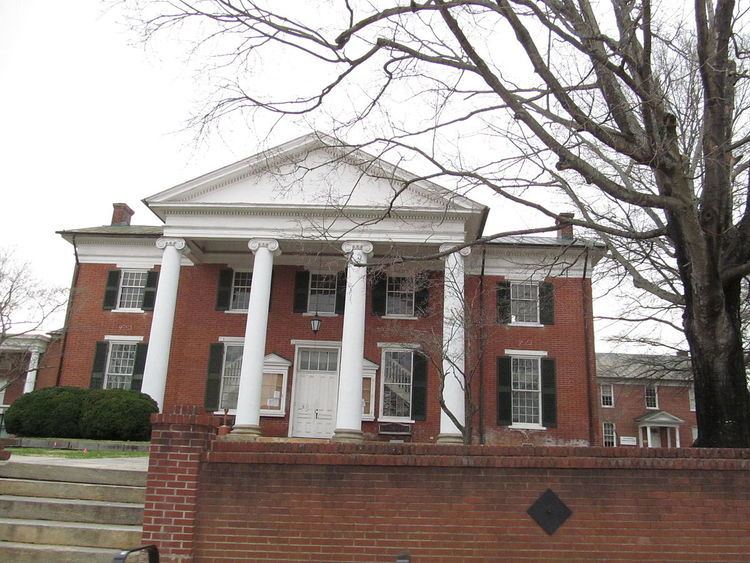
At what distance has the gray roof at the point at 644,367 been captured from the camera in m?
21.8

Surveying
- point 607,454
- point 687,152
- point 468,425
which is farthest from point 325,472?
point 468,425

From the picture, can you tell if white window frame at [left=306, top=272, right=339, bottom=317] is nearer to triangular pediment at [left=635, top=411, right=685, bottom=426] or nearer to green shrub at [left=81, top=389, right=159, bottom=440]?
green shrub at [left=81, top=389, right=159, bottom=440]

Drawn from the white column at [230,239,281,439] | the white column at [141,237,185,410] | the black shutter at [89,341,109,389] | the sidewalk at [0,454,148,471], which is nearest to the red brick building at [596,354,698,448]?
the white column at [230,239,281,439]

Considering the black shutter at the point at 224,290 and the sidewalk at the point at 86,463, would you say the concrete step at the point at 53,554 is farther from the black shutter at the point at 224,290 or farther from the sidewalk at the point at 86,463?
the black shutter at the point at 224,290

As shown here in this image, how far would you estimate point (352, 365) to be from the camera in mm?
20156

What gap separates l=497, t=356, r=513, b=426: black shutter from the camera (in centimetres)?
2273

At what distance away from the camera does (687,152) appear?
11.1 metres

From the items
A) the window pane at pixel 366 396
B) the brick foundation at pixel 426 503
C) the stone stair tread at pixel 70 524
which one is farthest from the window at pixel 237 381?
the brick foundation at pixel 426 503

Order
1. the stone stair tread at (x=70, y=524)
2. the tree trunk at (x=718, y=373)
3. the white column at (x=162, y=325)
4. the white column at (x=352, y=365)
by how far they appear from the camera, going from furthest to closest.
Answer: the white column at (x=162, y=325) < the white column at (x=352, y=365) < the tree trunk at (x=718, y=373) < the stone stair tread at (x=70, y=524)

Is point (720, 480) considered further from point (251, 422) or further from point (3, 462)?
point (251, 422)

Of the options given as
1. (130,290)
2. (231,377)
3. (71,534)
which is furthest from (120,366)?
(71,534)

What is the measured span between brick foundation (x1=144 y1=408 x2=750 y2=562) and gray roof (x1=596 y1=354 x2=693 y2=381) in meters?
15.2

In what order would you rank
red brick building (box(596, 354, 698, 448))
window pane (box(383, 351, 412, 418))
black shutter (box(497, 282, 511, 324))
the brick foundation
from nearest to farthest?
1. the brick foundation
2. window pane (box(383, 351, 412, 418))
3. black shutter (box(497, 282, 511, 324))
4. red brick building (box(596, 354, 698, 448))

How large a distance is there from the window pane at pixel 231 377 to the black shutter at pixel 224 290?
160cm
